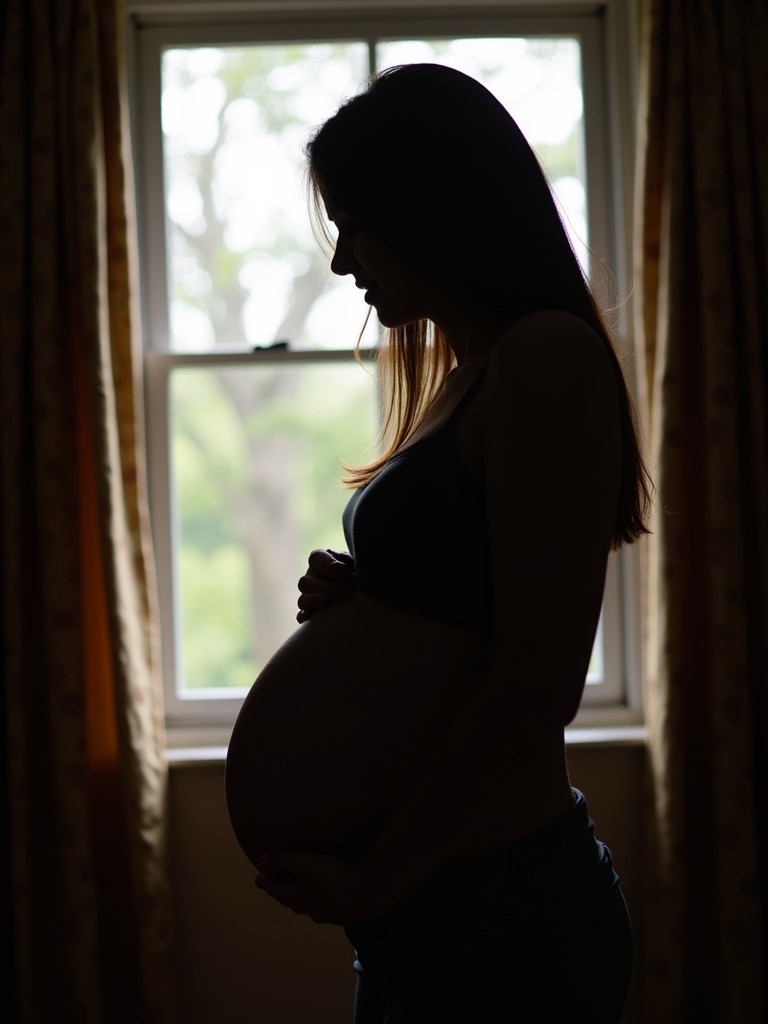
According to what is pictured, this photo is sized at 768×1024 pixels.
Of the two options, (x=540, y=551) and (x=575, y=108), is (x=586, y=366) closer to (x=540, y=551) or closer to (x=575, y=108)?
(x=540, y=551)

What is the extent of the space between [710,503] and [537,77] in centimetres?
108

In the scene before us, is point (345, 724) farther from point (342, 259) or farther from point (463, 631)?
point (342, 259)

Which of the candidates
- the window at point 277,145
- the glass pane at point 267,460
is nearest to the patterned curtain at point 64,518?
the window at point 277,145

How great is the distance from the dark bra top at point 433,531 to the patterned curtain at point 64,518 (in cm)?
119

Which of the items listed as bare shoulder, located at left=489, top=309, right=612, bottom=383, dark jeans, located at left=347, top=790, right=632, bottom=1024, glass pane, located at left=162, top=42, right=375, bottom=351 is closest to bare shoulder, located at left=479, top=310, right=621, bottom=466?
bare shoulder, located at left=489, top=309, right=612, bottom=383

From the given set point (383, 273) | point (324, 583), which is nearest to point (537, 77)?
point (383, 273)

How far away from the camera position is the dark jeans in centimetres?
74

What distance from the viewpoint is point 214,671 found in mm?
8242

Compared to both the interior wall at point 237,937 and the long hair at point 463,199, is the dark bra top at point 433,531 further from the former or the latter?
the interior wall at point 237,937

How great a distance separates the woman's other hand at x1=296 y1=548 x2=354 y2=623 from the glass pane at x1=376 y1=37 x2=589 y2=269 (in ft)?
4.84

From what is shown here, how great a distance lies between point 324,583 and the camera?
3.01 feet

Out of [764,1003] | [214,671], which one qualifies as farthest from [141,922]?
[214,671]

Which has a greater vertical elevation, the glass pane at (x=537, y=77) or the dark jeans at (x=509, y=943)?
the glass pane at (x=537, y=77)

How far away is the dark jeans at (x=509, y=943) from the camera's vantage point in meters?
0.74
